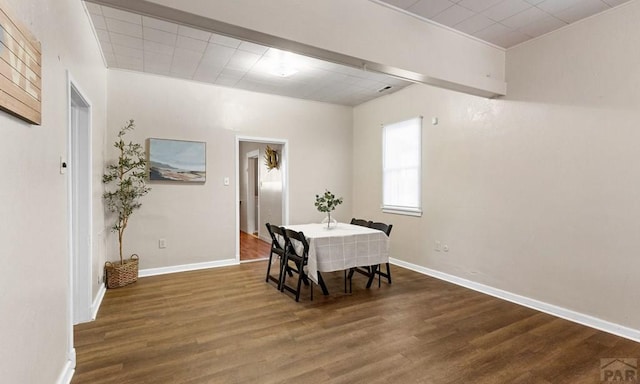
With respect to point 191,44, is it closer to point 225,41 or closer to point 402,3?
point 225,41

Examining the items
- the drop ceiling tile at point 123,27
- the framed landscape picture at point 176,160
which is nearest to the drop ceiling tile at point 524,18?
the drop ceiling tile at point 123,27

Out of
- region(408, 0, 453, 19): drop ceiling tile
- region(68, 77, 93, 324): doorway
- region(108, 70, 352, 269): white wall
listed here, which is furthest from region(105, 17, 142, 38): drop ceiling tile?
region(408, 0, 453, 19): drop ceiling tile

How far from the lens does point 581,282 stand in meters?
3.03

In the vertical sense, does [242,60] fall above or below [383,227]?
above

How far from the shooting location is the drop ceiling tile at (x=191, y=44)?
339 cm

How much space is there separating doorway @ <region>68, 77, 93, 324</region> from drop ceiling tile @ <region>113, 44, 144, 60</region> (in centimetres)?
107

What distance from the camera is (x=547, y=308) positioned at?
10.6 ft

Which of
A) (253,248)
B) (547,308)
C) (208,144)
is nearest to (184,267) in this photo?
(253,248)

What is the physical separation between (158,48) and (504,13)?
12.2 feet

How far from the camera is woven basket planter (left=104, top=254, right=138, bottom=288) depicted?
12.5 feet

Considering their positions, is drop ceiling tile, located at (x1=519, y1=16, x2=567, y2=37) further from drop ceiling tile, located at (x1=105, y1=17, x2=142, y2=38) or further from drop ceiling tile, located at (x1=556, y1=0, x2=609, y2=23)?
drop ceiling tile, located at (x1=105, y1=17, x2=142, y2=38)

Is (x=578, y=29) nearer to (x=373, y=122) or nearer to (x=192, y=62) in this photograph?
(x=373, y=122)

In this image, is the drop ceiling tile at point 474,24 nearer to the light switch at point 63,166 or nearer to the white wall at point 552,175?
the white wall at point 552,175

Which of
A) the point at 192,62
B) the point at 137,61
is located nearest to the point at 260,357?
the point at 192,62
